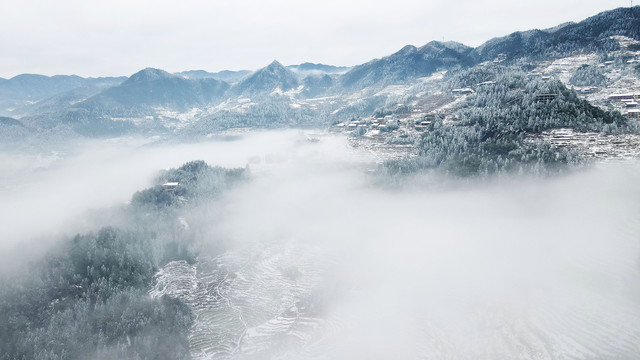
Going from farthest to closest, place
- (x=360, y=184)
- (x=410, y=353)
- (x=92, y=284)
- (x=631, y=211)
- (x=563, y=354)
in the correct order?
(x=360, y=184) < (x=92, y=284) < (x=631, y=211) < (x=410, y=353) < (x=563, y=354)

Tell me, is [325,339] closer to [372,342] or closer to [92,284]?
[372,342]

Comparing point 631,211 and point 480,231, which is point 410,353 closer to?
point 480,231

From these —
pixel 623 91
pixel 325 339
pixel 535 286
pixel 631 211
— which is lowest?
pixel 325 339

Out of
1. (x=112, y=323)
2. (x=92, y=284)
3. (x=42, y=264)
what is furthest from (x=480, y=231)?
(x=42, y=264)

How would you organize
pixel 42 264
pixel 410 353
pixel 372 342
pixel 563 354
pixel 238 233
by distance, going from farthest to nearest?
pixel 238 233, pixel 42 264, pixel 372 342, pixel 410 353, pixel 563 354

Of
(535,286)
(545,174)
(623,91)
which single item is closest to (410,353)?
(535,286)

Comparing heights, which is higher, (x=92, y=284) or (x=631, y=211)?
(x=631, y=211)

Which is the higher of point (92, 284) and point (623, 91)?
point (623, 91)

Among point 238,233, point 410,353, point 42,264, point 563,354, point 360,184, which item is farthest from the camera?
point 360,184

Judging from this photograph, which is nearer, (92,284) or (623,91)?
(92,284)
